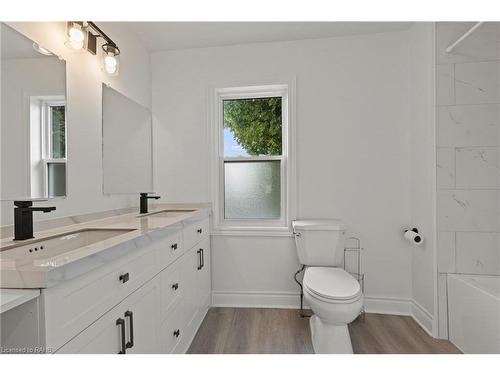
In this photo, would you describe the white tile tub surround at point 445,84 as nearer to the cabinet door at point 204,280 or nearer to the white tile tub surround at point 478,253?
the white tile tub surround at point 478,253

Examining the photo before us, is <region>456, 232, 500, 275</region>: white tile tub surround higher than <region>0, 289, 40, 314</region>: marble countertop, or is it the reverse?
<region>0, 289, 40, 314</region>: marble countertop

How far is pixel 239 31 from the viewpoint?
2.06 metres

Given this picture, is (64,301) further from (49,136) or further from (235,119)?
(235,119)

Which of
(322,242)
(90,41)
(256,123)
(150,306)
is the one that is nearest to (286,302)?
(322,242)

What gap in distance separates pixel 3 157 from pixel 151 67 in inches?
62.3

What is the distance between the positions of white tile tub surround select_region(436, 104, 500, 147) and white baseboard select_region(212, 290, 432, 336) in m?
1.27

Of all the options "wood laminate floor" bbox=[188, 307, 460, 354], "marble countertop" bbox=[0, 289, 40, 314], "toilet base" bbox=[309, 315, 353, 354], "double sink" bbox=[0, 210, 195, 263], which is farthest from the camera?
"wood laminate floor" bbox=[188, 307, 460, 354]

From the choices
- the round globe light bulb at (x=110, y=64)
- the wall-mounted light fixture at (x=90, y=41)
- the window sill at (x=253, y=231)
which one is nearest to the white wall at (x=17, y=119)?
the wall-mounted light fixture at (x=90, y=41)

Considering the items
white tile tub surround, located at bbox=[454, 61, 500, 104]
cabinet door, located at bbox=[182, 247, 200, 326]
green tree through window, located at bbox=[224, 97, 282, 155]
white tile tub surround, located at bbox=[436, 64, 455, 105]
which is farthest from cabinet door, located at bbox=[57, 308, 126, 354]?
white tile tub surround, located at bbox=[454, 61, 500, 104]

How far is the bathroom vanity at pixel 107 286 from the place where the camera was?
0.65 m

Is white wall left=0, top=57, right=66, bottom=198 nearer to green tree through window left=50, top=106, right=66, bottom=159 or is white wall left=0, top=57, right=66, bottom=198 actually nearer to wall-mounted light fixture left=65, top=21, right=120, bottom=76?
green tree through window left=50, top=106, right=66, bottom=159

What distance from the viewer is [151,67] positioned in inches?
92.0

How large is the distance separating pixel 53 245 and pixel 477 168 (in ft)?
8.31

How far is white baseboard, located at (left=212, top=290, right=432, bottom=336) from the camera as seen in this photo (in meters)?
2.08
